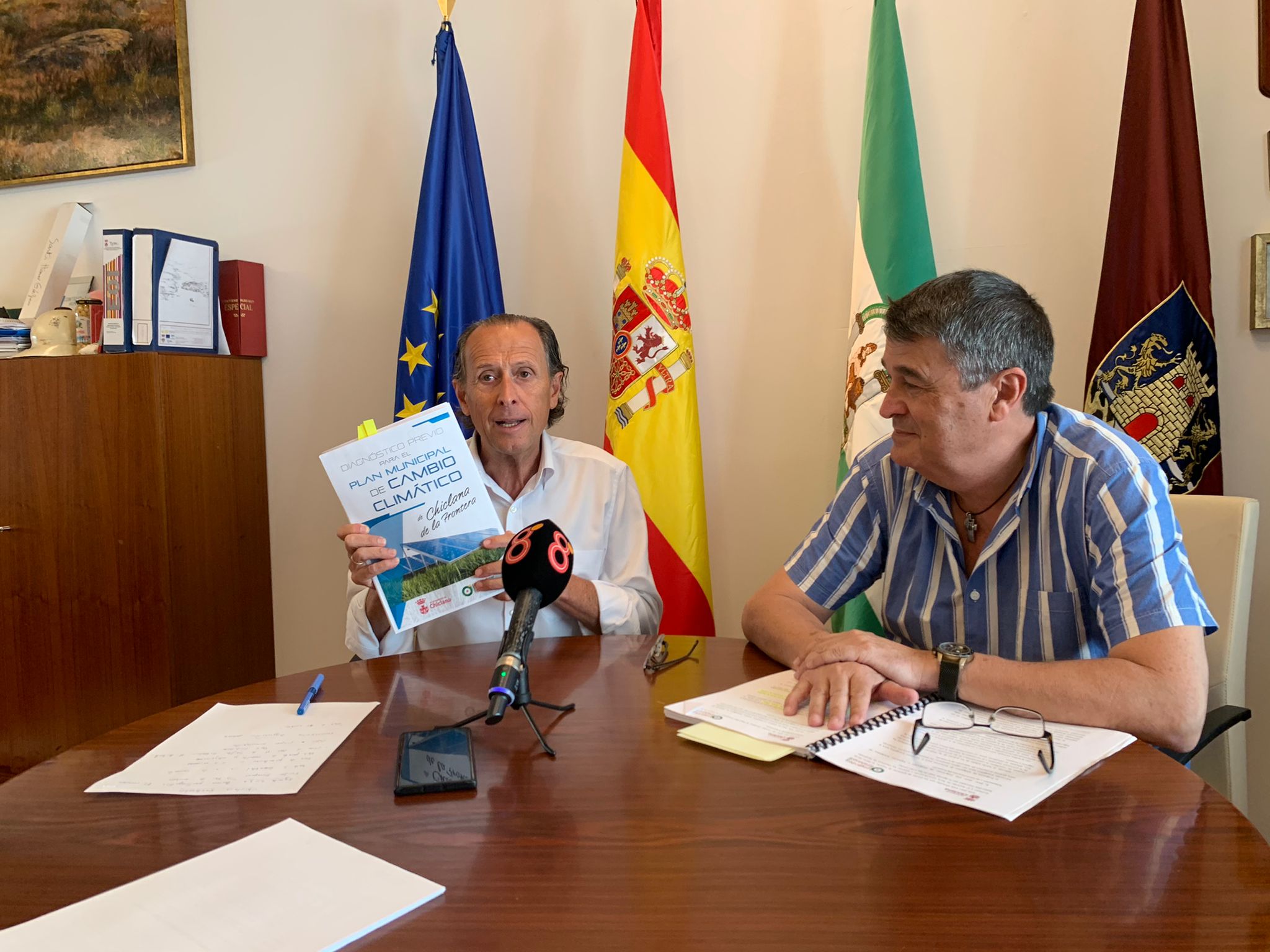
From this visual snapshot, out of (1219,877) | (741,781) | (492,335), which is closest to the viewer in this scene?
(1219,877)

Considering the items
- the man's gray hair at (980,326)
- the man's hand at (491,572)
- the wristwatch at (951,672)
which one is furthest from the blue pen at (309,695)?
the man's gray hair at (980,326)

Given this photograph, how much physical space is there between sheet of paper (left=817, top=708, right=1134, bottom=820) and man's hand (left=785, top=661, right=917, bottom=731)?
0.04 m

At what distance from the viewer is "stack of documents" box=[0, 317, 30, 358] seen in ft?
10.3

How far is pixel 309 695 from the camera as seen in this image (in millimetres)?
1375

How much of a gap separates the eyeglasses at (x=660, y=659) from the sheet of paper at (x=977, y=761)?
A: 0.43m

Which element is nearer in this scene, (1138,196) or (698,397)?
(1138,196)

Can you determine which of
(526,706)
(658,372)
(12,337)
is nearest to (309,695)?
(526,706)

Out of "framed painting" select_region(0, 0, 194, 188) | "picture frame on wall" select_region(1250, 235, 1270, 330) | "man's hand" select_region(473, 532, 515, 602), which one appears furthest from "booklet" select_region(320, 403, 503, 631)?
"framed painting" select_region(0, 0, 194, 188)

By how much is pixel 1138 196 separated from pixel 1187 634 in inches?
51.5

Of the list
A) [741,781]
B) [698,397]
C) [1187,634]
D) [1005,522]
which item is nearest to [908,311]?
[1005,522]

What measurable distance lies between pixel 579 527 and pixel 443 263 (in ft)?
3.57

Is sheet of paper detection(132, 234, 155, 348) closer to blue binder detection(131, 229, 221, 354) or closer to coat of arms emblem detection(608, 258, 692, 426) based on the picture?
blue binder detection(131, 229, 221, 354)

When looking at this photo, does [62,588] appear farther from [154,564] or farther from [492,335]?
[492,335]

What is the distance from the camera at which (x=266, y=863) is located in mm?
898
